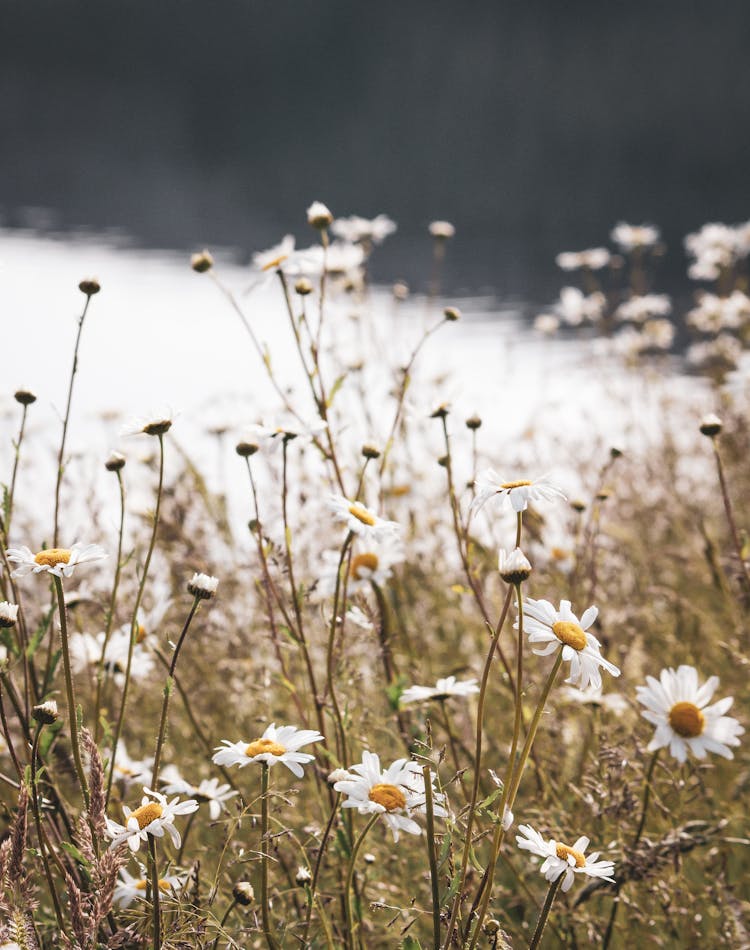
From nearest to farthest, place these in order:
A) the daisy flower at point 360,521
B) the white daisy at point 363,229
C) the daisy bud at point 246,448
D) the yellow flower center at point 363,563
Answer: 1. the daisy flower at point 360,521
2. the daisy bud at point 246,448
3. the yellow flower center at point 363,563
4. the white daisy at point 363,229

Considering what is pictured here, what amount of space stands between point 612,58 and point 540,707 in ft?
14.9

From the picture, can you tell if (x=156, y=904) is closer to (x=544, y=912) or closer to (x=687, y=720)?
(x=544, y=912)

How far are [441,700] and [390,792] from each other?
14cm

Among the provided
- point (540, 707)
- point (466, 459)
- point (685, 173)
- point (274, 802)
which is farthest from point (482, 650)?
point (685, 173)

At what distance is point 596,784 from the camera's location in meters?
0.65

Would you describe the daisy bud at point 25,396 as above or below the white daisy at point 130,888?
above

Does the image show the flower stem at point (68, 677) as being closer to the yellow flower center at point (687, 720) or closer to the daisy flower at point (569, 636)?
the daisy flower at point (569, 636)

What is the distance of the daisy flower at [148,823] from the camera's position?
1.69 ft

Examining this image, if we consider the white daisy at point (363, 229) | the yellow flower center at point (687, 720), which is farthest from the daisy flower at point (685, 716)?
the white daisy at point (363, 229)

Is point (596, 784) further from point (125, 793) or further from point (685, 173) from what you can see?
point (685, 173)

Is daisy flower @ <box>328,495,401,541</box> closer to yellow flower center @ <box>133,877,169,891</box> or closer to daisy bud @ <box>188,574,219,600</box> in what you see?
daisy bud @ <box>188,574,219,600</box>

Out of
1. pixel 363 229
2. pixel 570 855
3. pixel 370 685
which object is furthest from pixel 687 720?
pixel 363 229

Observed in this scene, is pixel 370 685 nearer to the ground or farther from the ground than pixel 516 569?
nearer to the ground

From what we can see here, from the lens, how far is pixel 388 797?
1.82ft
